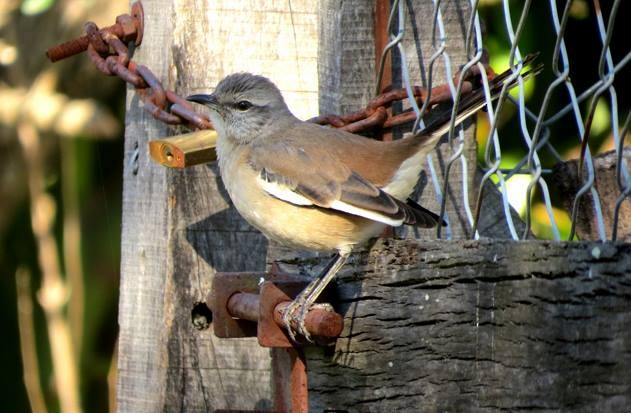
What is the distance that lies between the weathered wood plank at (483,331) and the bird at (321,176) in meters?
0.62

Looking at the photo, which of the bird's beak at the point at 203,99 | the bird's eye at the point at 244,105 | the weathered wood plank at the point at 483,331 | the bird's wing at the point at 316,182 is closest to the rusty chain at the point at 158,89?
the bird's beak at the point at 203,99

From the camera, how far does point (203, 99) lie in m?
3.40

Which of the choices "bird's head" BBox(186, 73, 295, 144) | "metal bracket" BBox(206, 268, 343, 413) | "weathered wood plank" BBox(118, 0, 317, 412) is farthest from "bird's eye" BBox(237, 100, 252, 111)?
"metal bracket" BBox(206, 268, 343, 413)

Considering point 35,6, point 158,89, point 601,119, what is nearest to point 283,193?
point 158,89

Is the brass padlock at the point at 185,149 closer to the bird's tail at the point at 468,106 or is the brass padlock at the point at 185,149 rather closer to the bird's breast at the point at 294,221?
the bird's breast at the point at 294,221

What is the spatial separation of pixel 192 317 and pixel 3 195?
3939mm

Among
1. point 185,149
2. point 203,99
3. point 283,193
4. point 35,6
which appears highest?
point 35,6

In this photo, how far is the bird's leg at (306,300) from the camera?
8.20ft

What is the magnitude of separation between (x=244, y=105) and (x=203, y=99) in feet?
1.68

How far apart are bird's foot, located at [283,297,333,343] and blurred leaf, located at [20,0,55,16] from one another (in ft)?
13.3

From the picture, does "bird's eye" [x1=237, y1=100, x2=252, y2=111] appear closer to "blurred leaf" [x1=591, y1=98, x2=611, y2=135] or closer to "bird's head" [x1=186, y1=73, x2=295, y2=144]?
"bird's head" [x1=186, y1=73, x2=295, y2=144]

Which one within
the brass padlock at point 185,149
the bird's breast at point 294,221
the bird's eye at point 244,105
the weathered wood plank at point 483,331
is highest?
the bird's eye at point 244,105

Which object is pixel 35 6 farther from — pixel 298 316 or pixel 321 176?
pixel 298 316

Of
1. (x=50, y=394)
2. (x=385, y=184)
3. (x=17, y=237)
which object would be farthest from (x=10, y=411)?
(x=385, y=184)
